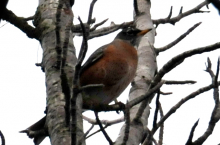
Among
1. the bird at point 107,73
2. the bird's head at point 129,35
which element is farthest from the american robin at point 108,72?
the bird's head at point 129,35

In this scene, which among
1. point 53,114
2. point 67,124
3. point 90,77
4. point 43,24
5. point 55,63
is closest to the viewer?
point 67,124

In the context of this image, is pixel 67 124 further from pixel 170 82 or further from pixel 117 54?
pixel 117 54

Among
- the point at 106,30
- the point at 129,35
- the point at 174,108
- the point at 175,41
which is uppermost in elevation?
the point at 129,35

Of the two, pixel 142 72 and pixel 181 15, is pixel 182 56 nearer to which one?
pixel 142 72

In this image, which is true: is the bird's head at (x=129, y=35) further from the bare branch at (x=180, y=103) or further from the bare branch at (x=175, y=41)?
Answer: the bare branch at (x=180, y=103)

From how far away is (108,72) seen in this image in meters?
4.20

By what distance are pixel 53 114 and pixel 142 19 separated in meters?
2.56

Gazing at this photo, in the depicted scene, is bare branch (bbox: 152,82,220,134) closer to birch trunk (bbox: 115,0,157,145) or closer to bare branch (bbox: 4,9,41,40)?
birch trunk (bbox: 115,0,157,145)

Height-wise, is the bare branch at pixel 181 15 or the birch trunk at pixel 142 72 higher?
the bare branch at pixel 181 15

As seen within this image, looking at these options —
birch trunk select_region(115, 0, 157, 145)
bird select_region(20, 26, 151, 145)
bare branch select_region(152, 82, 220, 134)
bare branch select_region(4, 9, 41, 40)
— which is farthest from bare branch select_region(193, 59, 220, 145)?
bird select_region(20, 26, 151, 145)

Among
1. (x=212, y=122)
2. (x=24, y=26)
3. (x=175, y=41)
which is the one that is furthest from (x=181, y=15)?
(x=212, y=122)

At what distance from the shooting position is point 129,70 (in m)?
4.15

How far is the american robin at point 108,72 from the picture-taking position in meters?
4.06

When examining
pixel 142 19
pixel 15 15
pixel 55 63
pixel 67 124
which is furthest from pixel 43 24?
pixel 142 19
